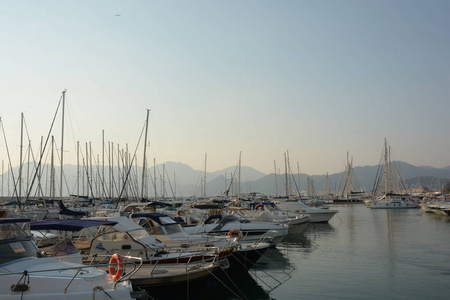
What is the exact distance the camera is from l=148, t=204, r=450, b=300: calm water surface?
18931 mm

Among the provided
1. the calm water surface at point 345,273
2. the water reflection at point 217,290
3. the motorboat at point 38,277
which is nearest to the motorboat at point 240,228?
the calm water surface at point 345,273

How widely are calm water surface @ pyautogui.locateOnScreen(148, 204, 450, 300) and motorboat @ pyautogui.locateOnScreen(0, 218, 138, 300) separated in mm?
4116

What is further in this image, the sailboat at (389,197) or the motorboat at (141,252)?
the sailboat at (389,197)

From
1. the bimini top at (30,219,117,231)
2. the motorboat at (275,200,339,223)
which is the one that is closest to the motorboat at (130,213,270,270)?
the bimini top at (30,219,117,231)

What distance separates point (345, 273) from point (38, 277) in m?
16.2

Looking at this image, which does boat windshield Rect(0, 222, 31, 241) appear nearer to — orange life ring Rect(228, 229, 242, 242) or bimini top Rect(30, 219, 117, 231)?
bimini top Rect(30, 219, 117, 231)

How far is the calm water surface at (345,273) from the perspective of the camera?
1893cm

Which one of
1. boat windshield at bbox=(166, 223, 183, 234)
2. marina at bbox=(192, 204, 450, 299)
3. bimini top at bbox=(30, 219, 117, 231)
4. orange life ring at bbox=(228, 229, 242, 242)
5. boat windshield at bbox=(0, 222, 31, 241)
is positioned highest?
boat windshield at bbox=(0, 222, 31, 241)

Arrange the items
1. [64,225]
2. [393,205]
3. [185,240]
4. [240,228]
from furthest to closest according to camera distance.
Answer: [393,205], [240,228], [185,240], [64,225]

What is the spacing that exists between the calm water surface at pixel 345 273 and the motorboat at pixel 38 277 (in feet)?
13.5

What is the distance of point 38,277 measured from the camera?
10953mm

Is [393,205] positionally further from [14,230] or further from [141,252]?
[14,230]

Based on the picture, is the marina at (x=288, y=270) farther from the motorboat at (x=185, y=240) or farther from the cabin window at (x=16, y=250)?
the cabin window at (x=16, y=250)

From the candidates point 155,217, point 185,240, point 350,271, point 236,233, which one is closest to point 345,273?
point 350,271
